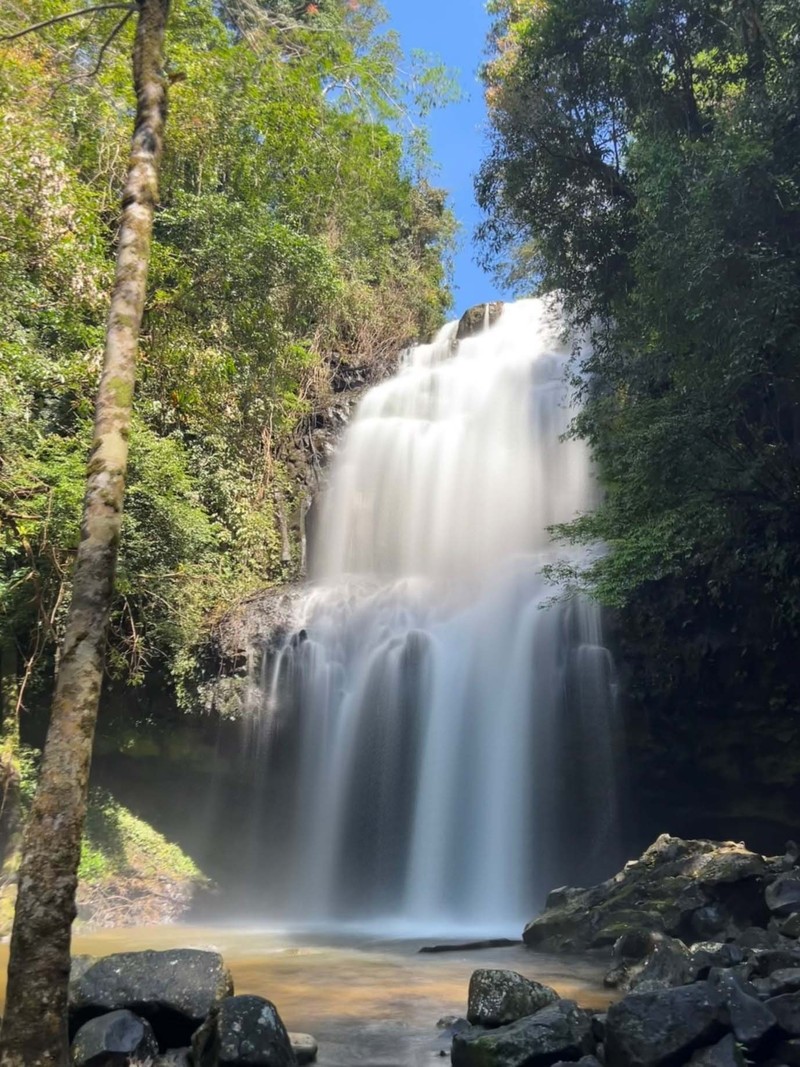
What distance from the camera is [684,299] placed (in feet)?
34.5

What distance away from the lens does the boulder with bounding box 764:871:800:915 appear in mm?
8086

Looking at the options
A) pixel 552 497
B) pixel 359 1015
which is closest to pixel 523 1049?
pixel 359 1015

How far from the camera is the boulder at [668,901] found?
835cm

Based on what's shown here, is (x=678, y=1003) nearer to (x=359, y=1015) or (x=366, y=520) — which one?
(x=359, y=1015)

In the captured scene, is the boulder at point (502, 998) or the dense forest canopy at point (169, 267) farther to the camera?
the dense forest canopy at point (169, 267)

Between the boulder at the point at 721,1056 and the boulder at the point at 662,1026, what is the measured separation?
7cm

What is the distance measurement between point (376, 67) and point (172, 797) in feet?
39.8

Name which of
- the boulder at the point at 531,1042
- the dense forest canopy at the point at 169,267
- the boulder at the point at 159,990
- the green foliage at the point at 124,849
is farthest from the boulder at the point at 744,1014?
the green foliage at the point at 124,849

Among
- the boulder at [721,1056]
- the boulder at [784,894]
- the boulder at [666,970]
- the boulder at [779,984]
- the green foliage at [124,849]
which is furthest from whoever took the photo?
the green foliage at [124,849]

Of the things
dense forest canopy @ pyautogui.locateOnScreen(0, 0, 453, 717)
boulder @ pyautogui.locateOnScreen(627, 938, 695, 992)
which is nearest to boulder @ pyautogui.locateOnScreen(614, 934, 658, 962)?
boulder @ pyautogui.locateOnScreen(627, 938, 695, 992)

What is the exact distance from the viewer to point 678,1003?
460cm

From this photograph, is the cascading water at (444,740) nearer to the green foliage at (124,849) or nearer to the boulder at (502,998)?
the green foliage at (124,849)

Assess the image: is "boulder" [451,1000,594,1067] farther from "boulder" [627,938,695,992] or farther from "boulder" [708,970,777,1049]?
"boulder" [627,938,695,992]

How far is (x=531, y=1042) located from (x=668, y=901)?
15.1 feet
